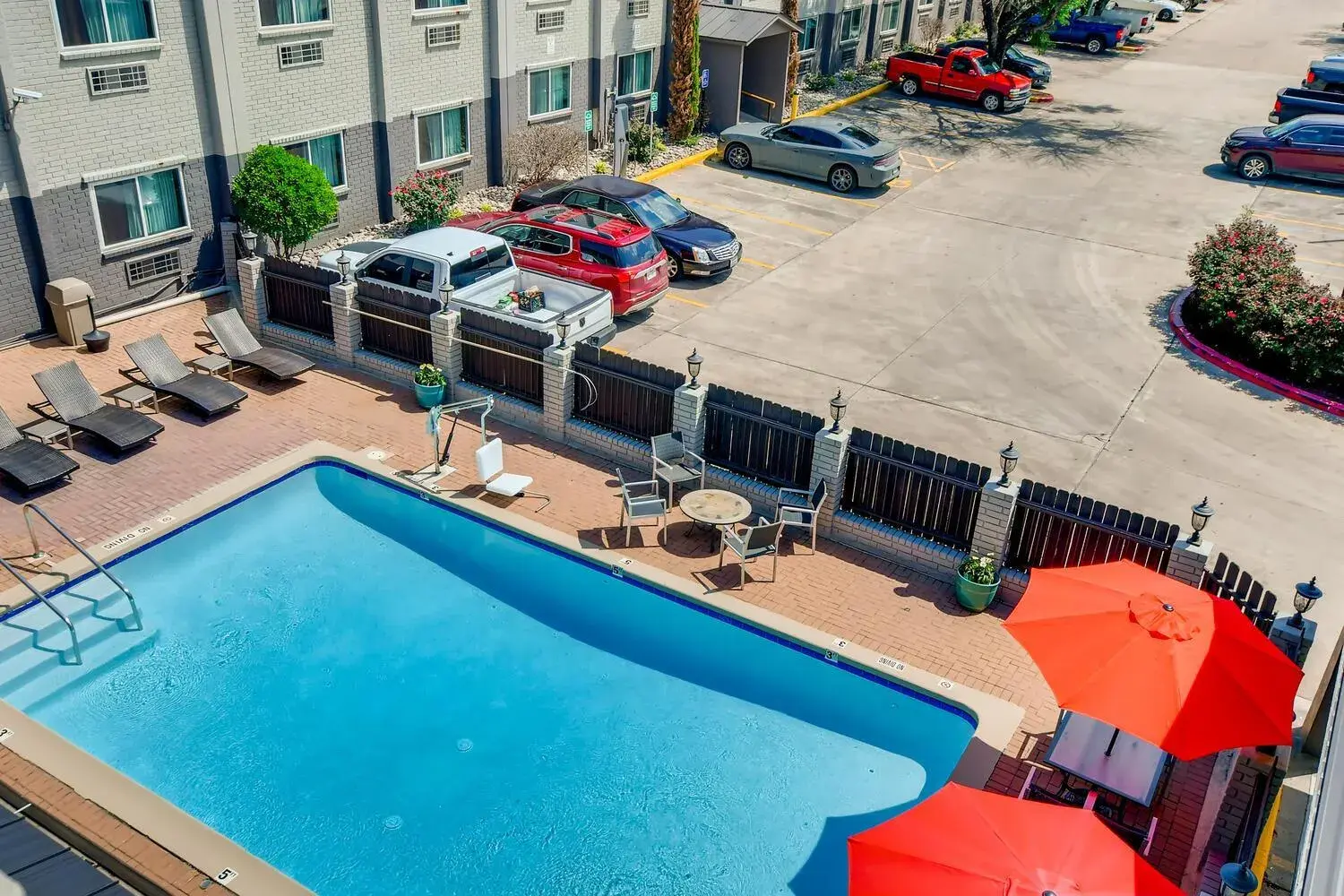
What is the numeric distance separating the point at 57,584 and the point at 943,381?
1444cm

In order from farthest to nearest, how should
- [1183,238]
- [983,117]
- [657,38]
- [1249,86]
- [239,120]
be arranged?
1. [1249,86]
2. [983,117]
3. [657,38]
4. [1183,238]
5. [239,120]

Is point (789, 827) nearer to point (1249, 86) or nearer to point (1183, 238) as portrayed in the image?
point (1183, 238)

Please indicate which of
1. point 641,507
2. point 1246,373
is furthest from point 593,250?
point 1246,373

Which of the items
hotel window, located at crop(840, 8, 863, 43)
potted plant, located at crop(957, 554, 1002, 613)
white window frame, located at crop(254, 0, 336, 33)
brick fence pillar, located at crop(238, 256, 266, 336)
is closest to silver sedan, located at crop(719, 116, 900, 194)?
white window frame, located at crop(254, 0, 336, 33)

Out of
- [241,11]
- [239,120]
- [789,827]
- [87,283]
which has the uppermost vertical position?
[241,11]

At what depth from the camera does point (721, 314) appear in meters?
22.4

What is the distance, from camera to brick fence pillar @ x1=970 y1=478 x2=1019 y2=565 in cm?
1403

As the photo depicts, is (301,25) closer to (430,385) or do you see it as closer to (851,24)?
(430,385)

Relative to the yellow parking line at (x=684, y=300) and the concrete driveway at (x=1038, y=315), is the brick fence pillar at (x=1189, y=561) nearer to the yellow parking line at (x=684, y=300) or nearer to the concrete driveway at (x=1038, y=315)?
the concrete driveway at (x=1038, y=315)

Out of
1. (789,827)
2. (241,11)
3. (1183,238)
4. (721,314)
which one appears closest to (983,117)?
(1183,238)

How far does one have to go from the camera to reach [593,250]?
2098cm

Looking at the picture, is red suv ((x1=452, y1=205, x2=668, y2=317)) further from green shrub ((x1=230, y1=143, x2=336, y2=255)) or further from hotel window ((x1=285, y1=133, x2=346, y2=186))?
hotel window ((x1=285, y1=133, x2=346, y2=186))

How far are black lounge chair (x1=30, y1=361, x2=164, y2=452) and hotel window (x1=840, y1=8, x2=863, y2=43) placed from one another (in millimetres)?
32785

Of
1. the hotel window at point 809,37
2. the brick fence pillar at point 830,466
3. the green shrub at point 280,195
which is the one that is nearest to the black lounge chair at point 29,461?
the green shrub at point 280,195
